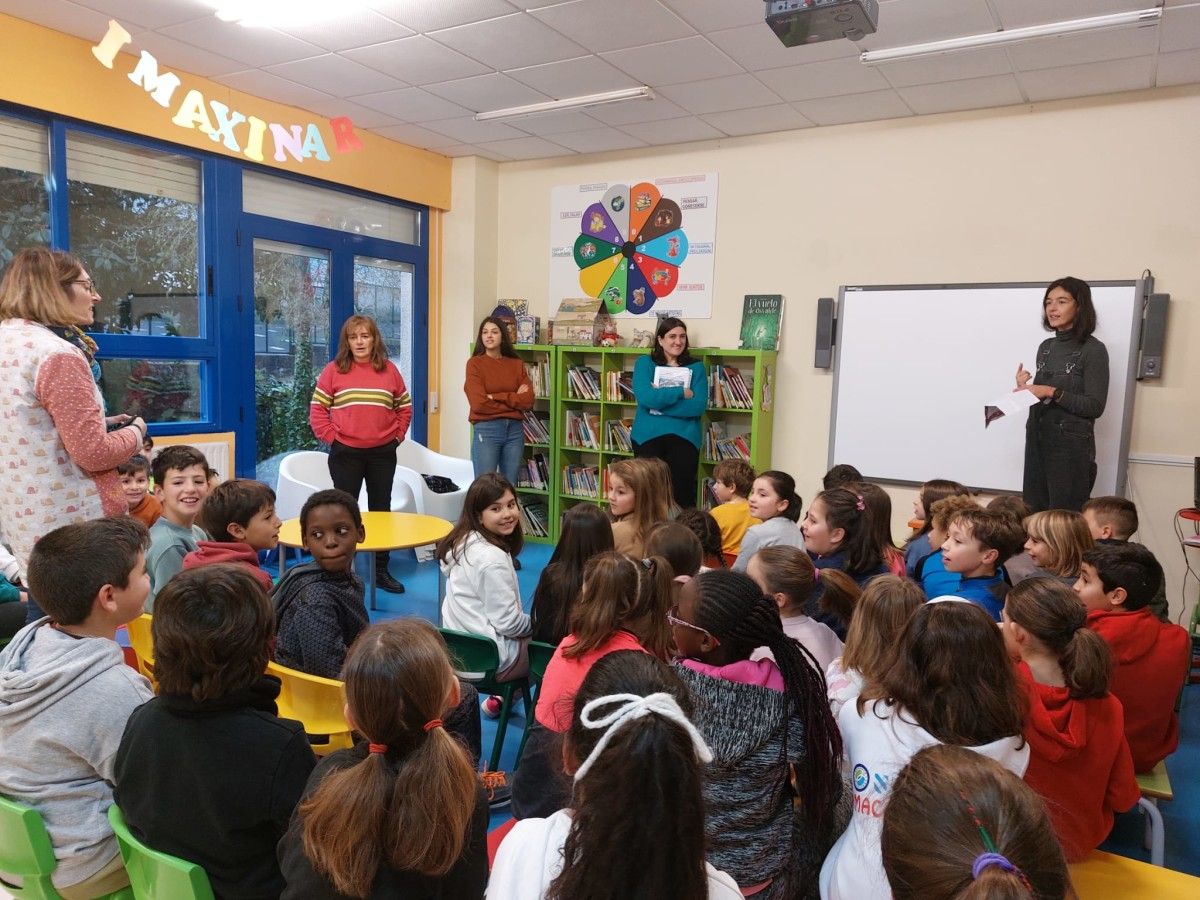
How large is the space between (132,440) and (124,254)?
100 inches

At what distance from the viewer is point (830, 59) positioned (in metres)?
3.93

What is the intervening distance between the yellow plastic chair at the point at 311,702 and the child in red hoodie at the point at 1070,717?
56.5 inches

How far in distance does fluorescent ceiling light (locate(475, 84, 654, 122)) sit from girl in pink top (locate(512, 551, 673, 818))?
3.40 metres

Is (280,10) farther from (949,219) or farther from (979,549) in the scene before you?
(949,219)

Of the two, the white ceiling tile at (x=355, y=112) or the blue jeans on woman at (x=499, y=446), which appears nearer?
the white ceiling tile at (x=355, y=112)

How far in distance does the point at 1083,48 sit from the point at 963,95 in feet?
2.45

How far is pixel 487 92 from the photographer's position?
4.60m

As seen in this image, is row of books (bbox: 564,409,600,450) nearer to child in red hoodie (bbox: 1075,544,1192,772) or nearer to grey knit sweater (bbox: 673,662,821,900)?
child in red hoodie (bbox: 1075,544,1192,772)

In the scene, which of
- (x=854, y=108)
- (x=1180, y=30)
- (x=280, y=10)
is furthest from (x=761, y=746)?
(x=854, y=108)

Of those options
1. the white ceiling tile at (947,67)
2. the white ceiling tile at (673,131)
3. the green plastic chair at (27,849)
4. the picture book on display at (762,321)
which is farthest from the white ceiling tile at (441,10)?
the green plastic chair at (27,849)

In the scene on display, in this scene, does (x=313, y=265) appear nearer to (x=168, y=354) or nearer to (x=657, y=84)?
(x=168, y=354)

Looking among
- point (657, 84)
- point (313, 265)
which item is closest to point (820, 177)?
point (657, 84)

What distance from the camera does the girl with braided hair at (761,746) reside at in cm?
133

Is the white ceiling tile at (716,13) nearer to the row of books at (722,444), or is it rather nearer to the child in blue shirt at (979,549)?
the child in blue shirt at (979,549)
